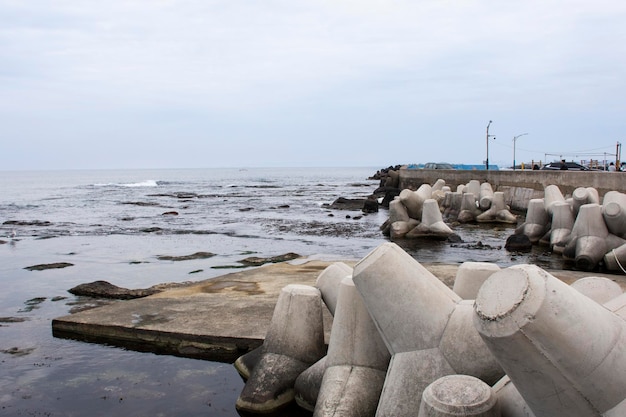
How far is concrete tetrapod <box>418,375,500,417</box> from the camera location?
2.93 m

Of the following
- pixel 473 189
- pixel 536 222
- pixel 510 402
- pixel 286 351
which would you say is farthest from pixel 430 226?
pixel 510 402

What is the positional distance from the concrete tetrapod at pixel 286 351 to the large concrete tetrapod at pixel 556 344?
2.26 meters

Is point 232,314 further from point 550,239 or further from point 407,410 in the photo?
point 550,239

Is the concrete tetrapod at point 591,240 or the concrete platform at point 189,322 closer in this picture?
the concrete platform at point 189,322

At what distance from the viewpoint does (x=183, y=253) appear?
46.5ft

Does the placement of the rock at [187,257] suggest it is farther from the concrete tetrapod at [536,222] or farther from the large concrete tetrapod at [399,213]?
the concrete tetrapod at [536,222]

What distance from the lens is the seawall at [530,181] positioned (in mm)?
18266

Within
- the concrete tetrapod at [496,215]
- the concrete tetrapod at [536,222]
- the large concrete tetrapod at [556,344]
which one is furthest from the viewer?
the concrete tetrapod at [496,215]

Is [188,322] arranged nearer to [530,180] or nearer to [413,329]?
[413,329]

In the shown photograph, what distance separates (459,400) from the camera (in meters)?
2.98

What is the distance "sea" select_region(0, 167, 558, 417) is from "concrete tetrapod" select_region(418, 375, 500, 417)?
→ 1.70 meters

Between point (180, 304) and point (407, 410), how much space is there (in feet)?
13.2

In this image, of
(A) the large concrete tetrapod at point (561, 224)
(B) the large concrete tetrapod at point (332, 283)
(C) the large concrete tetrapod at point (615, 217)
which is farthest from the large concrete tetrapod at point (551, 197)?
(B) the large concrete tetrapod at point (332, 283)

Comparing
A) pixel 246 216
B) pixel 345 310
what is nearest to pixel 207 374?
pixel 345 310
